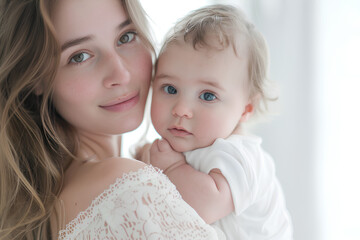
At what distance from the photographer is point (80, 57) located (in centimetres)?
143

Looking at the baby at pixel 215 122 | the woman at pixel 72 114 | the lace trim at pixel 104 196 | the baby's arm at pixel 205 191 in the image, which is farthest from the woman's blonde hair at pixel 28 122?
the baby's arm at pixel 205 191

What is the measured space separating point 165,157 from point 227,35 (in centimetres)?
45

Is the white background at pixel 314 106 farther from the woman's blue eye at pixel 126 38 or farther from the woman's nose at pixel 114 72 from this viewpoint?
the woman's nose at pixel 114 72

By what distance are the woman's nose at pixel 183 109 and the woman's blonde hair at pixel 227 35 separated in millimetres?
188

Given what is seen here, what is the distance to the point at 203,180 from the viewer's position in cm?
130

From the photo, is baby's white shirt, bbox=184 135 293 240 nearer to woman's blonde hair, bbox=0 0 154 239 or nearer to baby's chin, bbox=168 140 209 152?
baby's chin, bbox=168 140 209 152

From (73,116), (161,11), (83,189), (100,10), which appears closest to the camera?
(83,189)

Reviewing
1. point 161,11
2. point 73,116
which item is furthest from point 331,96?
point 73,116

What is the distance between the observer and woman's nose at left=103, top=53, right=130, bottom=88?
4.71 ft

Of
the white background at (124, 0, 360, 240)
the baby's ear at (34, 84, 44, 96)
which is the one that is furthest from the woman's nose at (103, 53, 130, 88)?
the white background at (124, 0, 360, 240)

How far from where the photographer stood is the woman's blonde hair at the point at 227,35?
1.38 metres

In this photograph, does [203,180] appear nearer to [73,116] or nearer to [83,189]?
[83,189]

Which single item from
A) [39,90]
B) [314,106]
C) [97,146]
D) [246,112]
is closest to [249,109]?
[246,112]

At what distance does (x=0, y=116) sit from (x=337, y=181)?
87.1 inches
